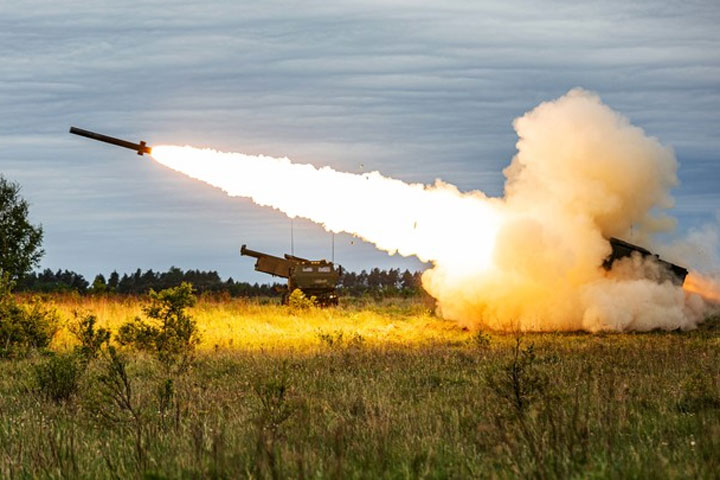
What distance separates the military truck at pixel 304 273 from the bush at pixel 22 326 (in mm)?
20253

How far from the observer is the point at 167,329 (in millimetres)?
26234

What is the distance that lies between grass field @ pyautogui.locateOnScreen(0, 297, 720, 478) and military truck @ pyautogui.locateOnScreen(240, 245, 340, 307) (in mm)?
21516

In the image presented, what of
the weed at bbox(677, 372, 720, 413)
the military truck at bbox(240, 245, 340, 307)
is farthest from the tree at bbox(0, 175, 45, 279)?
the weed at bbox(677, 372, 720, 413)

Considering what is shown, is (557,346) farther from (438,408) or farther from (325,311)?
(325,311)

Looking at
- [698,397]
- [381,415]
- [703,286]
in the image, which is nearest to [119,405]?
[381,415]

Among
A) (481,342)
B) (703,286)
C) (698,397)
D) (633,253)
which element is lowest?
(698,397)

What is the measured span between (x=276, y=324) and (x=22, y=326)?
9.89 metres

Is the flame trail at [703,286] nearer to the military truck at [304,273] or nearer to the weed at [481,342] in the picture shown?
the weed at [481,342]

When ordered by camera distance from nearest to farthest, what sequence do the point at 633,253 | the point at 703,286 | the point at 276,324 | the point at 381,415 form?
the point at 381,415 → the point at 633,253 → the point at 276,324 → the point at 703,286

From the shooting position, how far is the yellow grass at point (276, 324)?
28109mm

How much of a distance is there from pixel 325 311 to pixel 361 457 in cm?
3036

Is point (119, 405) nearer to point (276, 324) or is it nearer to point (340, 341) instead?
point (340, 341)

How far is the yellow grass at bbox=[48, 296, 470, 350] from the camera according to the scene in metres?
28.1

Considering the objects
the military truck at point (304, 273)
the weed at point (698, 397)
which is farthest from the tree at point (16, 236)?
the weed at point (698, 397)
